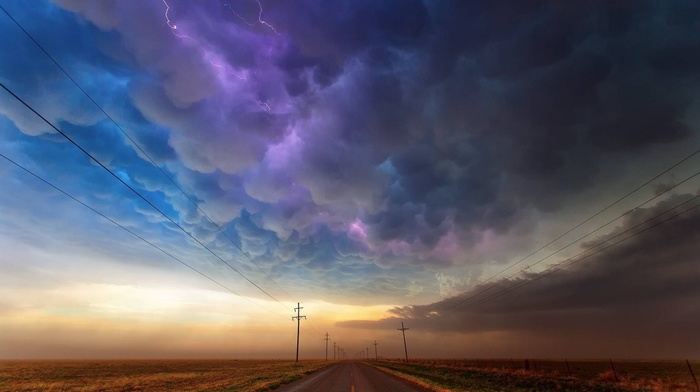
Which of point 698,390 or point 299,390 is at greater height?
point 299,390

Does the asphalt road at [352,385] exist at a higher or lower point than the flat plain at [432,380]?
higher

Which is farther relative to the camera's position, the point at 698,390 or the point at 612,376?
the point at 612,376

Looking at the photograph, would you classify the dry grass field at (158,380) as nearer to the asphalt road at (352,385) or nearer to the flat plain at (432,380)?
the flat plain at (432,380)

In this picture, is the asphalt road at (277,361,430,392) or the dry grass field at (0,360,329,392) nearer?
the asphalt road at (277,361,430,392)

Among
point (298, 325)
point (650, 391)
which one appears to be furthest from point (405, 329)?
point (650, 391)

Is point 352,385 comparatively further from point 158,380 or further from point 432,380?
point 158,380

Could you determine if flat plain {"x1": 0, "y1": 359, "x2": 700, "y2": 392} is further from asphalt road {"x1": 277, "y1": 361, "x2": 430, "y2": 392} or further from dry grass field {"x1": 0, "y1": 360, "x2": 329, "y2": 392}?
asphalt road {"x1": 277, "y1": 361, "x2": 430, "y2": 392}

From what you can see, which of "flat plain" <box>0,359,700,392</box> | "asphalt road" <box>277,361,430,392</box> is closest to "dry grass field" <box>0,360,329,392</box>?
"flat plain" <box>0,359,700,392</box>

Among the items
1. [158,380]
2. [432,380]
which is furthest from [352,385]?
[158,380]

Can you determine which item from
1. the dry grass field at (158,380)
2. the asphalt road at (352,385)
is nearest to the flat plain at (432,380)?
the dry grass field at (158,380)

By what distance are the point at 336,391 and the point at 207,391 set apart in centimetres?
1053

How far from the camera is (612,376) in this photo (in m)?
31.9

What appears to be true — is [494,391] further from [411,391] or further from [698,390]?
[698,390]

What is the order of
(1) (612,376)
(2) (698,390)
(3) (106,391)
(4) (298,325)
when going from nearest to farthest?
1. (2) (698,390)
2. (3) (106,391)
3. (1) (612,376)
4. (4) (298,325)
